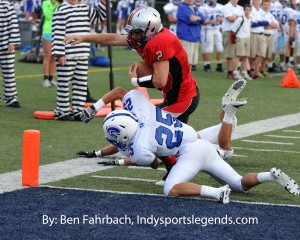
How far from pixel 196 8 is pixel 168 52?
483 inches

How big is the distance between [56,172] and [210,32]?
13.2m

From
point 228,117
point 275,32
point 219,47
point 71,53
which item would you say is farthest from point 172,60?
point 275,32

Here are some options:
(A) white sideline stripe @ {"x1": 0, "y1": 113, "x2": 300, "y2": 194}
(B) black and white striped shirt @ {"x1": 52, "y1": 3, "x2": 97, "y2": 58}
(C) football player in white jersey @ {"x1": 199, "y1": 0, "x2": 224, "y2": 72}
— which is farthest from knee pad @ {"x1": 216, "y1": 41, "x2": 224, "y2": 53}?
(A) white sideline stripe @ {"x1": 0, "y1": 113, "x2": 300, "y2": 194}

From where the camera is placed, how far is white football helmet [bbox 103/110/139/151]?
7934mm

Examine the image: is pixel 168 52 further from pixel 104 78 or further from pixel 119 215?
pixel 104 78

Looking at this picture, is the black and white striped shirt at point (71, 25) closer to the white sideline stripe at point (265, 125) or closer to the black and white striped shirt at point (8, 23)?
the black and white striped shirt at point (8, 23)

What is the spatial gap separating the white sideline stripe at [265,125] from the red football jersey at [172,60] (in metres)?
2.58

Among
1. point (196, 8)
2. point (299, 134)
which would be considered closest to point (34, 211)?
point (299, 134)

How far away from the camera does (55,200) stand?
780cm

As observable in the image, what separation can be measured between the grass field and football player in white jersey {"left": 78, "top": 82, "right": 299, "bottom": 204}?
190 millimetres

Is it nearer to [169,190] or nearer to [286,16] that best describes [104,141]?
[169,190]

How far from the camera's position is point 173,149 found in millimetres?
8172

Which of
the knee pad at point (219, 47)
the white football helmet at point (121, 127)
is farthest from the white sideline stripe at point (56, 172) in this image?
the knee pad at point (219, 47)

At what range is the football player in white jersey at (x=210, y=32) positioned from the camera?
21734 mm
